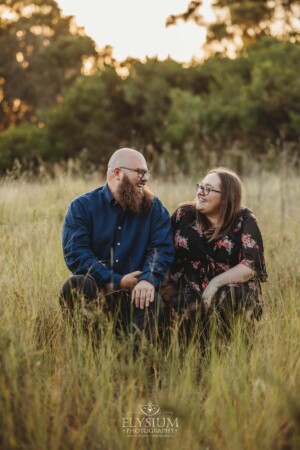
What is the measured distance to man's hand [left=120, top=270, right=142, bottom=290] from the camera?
3.92m

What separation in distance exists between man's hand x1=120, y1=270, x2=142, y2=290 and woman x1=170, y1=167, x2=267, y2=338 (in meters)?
0.33

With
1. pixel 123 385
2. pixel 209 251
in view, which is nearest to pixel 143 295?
pixel 209 251

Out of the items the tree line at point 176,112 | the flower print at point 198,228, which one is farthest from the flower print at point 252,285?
the tree line at point 176,112

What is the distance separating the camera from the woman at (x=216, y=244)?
4.10 m

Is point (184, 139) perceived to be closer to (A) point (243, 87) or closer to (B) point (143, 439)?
(A) point (243, 87)

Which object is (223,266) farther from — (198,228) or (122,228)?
(122,228)

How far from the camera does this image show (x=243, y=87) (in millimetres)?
16875

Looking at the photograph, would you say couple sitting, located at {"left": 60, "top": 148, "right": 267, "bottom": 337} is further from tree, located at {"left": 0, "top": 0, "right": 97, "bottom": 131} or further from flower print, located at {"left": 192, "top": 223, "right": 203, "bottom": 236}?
tree, located at {"left": 0, "top": 0, "right": 97, "bottom": 131}

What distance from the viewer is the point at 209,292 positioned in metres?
4.02

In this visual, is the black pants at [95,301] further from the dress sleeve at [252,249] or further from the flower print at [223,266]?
the dress sleeve at [252,249]

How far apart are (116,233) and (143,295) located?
0.57m

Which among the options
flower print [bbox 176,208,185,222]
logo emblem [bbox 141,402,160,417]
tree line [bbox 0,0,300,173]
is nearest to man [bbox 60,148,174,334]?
flower print [bbox 176,208,185,222]

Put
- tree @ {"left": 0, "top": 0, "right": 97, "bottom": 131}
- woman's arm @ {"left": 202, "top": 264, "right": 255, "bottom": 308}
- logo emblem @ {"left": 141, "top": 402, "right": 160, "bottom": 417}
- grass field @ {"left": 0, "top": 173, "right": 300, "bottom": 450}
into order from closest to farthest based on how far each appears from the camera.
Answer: grass field @ {"left": 0, "top": 173, "right": 300, "bottom": 450} → logo emblem @ {"left": 141, "top": 402, "right": 160, "bottom": 417} → woman's arm @ {"left": 202, "top": 264, "right": 255, "bottom": 308} → tree @ {"left": 0, "top": 0, "right": 97, "bottom": 131}

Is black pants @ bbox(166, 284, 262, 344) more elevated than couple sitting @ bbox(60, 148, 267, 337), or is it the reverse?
couple sitting @ bbox(60, 148, 267, 337)
